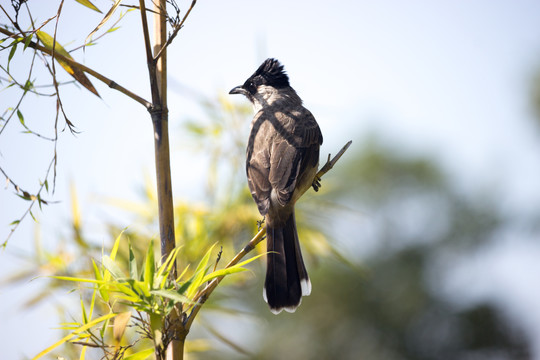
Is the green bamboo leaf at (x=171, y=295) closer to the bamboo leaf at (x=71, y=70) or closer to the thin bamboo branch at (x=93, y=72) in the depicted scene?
the thin bamboo branch at (x=93, y=72)

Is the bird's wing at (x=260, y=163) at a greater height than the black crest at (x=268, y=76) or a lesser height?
lesser

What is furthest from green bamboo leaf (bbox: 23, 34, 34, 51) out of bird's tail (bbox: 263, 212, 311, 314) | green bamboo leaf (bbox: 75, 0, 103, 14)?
bird's tail (bbox: 263, 212, 311, 314)

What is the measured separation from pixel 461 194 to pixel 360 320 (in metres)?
4.04

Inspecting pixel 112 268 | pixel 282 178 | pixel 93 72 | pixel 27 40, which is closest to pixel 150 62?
pixel 93 72

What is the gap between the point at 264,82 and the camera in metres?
3.81

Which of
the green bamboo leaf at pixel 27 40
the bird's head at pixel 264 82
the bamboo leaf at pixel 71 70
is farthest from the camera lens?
the bird's head at pixel 264 82

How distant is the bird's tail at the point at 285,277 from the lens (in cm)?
207

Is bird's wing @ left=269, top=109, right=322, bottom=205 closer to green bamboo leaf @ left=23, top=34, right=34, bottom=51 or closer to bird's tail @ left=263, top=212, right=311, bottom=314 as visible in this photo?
bird's tail @ left=263, top=212, right=311, bottom=314

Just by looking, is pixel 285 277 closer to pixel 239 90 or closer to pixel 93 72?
pixel 93 72

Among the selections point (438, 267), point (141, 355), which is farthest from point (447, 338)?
point (141, 355)

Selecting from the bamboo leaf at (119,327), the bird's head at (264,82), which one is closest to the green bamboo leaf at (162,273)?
the bamboo leaf at (119,327)

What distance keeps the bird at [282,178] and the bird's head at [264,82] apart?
0.67 ft

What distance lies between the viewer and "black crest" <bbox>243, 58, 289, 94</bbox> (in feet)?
12.4

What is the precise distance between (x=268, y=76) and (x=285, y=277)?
1980mm
